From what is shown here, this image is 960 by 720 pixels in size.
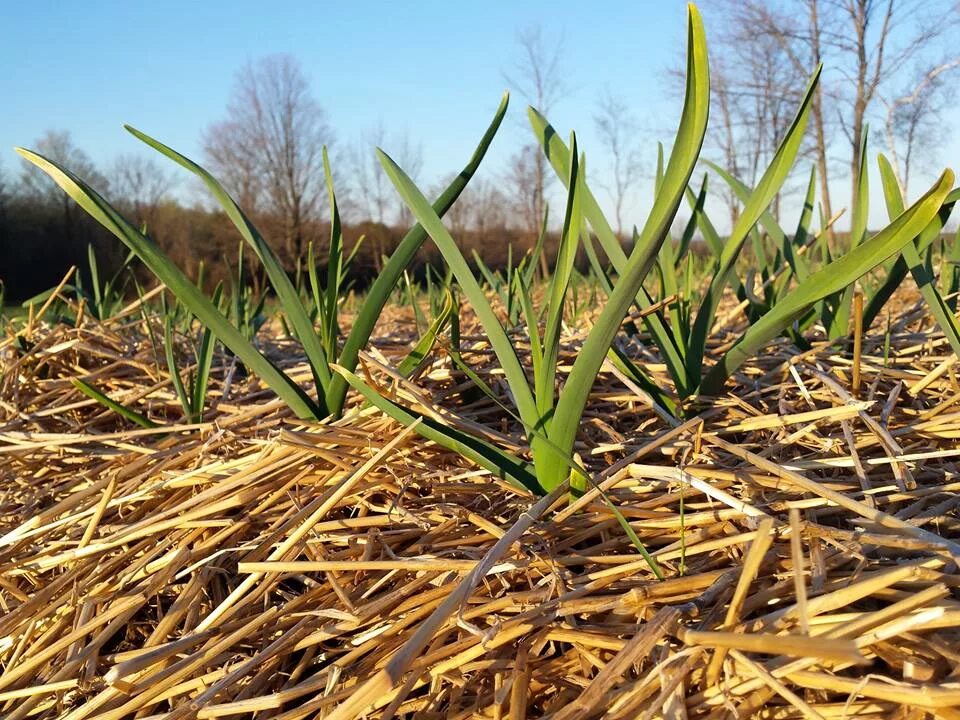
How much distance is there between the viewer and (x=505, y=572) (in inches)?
27.4

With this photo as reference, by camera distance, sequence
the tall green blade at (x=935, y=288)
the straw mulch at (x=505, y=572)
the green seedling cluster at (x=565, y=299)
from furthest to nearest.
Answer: the tall green blade at (x=935, y=288), the green seedling cluster at (x=565, y=299), the straw mulch at (x=505, y=572)

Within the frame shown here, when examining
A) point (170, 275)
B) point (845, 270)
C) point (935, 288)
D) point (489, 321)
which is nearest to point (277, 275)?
point (170, 275)

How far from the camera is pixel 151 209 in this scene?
13227mm

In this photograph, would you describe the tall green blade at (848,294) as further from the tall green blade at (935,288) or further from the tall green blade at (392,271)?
the tall green blade at (392,271)

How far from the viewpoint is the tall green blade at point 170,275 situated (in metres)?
0.92

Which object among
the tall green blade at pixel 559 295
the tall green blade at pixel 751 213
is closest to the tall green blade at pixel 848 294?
the tall green blade at pixel 751 213

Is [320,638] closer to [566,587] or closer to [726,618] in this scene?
[566,587]

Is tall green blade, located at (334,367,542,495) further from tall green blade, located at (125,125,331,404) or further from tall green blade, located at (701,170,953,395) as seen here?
tall green blade, located at (701,170,953,395)

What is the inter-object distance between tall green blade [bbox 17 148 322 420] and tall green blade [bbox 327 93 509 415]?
6cm

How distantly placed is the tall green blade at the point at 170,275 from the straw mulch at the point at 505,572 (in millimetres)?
83

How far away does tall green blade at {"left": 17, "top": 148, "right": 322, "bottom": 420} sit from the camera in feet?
3.03

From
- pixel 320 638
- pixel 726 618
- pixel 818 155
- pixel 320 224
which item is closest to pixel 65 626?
pixel 320 638

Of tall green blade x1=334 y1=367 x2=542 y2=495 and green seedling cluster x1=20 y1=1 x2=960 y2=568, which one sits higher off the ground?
green seedling cluster x1=20 y1=1 x2=960 y2=568

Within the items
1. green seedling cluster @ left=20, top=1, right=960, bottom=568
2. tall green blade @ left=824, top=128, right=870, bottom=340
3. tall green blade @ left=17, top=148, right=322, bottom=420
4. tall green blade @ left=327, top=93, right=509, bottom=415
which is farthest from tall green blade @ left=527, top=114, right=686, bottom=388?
tall green blade @ left=17, top=148, right=322, bottom=420
